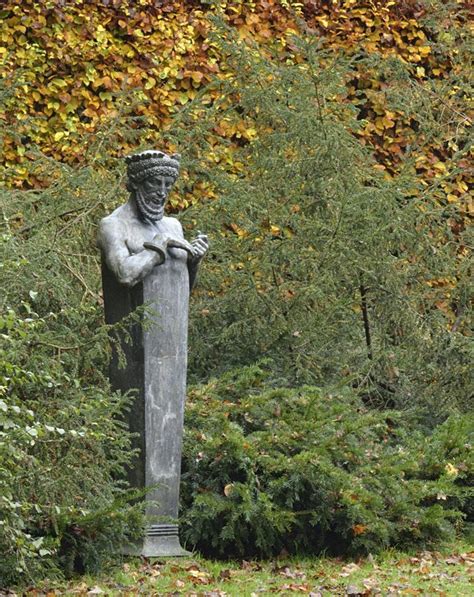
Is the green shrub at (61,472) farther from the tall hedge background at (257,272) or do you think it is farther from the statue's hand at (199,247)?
the statue's hand at (199,247)

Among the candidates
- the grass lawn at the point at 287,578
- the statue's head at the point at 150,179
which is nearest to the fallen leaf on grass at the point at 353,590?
the grass lawn at the point at 287,578

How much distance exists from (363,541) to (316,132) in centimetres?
323

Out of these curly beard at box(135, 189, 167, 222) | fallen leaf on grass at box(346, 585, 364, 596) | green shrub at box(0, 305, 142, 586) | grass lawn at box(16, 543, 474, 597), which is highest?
curly beard at box(135, 189, 167, 222)

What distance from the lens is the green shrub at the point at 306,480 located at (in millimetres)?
7184

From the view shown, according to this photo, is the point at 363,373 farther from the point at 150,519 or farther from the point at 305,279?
the point at 150,519

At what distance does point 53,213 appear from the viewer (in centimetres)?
896

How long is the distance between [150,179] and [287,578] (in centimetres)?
213

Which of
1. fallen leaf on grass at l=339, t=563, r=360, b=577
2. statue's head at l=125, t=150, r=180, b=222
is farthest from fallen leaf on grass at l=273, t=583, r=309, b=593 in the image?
statue's head at l=125, t=150, r=180, b=222

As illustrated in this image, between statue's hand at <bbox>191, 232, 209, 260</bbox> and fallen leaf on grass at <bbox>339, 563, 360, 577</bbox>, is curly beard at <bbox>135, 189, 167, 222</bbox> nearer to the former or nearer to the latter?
statue's hand at <bbox>191, 232, 209, 260</bbox>

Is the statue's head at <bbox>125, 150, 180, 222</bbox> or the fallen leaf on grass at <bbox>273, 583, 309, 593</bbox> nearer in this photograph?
the fallen leaf on grass at <bbox>273, 583, 309, 593</bbox>

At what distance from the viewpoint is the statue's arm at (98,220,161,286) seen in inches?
274

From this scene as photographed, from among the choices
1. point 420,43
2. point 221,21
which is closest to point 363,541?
point 221,21

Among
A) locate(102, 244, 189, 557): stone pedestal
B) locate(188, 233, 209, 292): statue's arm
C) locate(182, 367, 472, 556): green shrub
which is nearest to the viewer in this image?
locate(102, 244, 189, 557): stone pedestal

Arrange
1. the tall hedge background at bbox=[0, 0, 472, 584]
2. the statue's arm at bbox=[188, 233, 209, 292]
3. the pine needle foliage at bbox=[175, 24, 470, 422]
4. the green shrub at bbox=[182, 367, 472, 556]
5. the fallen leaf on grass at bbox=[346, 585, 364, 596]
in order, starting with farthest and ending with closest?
the pine needle foliage at bbox=[175, 24, 470, 422] < the statue's arm at bbox=[188, 233, 209, 292] < the green shrub at bbox=[182, 367, 472, 556] < the tall hedge background at bbox=[0, 0, 472, 584] < the fallen leaf on grass at bbox=[346, 585, 364, 596]
